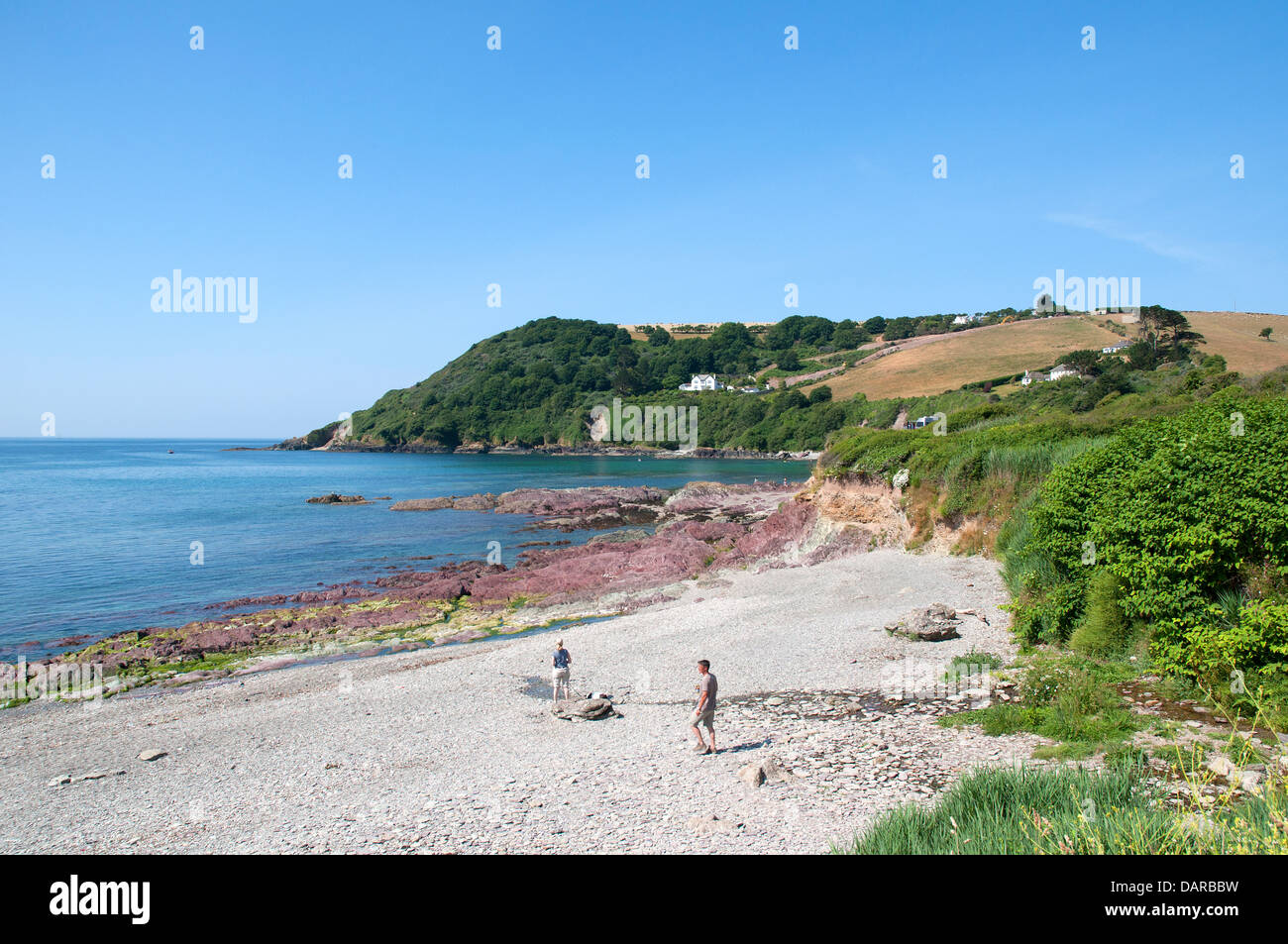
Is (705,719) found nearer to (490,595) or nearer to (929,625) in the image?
(929,625)

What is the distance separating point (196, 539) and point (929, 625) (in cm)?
4427

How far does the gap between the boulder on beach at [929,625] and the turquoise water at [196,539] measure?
80.8 feet

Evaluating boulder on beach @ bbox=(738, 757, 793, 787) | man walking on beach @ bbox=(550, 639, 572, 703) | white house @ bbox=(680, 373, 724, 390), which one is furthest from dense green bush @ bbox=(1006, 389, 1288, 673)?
white house @ bbox=(680, 373, 724, 390)

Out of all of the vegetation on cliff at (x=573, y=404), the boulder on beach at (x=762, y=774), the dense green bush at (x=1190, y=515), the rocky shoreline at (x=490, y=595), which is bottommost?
the rocky shoreline at (x=490, y=595)

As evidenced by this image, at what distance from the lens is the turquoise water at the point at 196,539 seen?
28344 millimetres

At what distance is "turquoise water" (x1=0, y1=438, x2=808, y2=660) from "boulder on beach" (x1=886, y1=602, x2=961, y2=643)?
80.8ft

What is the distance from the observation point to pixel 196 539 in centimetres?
4422

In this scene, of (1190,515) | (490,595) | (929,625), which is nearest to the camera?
(1190,515)

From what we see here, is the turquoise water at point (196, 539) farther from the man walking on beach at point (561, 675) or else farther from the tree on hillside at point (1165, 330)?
the tree on hillside at point (1165, 330)

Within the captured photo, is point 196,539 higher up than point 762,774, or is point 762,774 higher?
point 762,774

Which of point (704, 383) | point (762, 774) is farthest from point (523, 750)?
point (704, 383)

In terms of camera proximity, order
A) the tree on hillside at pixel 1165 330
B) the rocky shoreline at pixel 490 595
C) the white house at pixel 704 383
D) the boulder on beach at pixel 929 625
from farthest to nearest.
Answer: the white house at pixel 704 383
the tree on hillside at pixel 1165 330
the rocky shoreline at pixel 490 595
the boulder on beach at pixel 929 625

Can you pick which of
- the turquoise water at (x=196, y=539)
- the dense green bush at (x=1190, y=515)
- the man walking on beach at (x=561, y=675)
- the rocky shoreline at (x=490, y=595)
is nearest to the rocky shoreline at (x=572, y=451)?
the turquoise water at (x=196, y=539)

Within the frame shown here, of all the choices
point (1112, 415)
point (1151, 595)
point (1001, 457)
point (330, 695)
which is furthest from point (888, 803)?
point (1112, 415)
